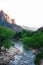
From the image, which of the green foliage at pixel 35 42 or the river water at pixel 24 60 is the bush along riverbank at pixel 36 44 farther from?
the river water at pixel 24 60

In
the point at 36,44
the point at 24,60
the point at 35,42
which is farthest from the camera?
the point at 24,60

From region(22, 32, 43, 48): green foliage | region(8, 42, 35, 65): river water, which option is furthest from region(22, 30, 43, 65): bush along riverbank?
region(8, 42, 35, 65): river water

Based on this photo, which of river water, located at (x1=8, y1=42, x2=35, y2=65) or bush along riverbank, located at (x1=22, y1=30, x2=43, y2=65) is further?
river water, located at (x1=8, y1=42, x2=35, y2=65)

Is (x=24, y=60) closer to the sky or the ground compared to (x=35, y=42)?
closer to the ground

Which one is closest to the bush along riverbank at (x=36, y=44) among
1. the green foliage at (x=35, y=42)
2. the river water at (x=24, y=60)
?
the green foliage at (x=35, y=42)

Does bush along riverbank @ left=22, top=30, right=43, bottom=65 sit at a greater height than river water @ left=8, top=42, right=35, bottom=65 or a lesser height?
greater

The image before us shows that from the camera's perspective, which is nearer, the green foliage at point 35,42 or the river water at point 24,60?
the green foliage at point 35,42

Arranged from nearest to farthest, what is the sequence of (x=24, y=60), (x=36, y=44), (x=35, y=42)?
(x=35, y=42) → (x=36, y=44) → (x=24, y=60)

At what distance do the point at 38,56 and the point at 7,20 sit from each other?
101980 millimetres

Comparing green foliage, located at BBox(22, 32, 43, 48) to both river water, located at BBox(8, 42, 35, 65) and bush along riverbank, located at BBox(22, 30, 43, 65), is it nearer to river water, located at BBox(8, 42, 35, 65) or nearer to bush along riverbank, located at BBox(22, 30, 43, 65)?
bush along riverbank, located at BBox(22, 30, 43, 65)

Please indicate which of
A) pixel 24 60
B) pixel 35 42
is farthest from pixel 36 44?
pixel 24 60

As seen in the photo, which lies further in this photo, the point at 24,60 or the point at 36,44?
the point at 24,60

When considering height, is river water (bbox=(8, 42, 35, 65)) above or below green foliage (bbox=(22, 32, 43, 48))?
below

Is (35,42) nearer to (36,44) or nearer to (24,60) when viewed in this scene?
(36,44)
